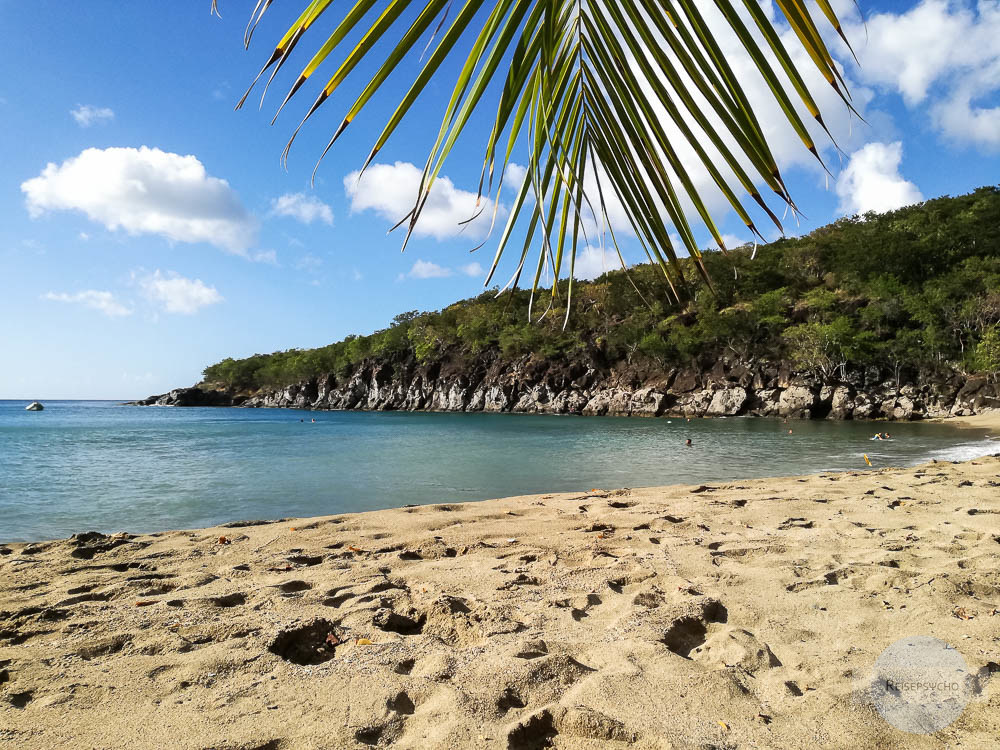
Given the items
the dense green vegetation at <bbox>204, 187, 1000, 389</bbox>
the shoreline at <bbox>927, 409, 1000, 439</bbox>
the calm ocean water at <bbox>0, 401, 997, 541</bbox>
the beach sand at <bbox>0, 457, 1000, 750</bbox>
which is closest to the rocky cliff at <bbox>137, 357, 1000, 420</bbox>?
the dense green vegetation at <bbox>204, 187, 1000, 389</bbox>

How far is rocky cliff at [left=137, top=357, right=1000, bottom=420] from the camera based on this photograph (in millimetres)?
34312

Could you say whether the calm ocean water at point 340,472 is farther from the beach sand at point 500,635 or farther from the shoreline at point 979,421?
the beach sand at point 500,635

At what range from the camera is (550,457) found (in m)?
16.2

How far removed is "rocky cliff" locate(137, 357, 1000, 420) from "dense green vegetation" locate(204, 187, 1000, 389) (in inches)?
57.6

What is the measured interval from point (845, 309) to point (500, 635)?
4735 centimetres

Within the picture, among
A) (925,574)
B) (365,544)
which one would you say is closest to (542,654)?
(925,574)

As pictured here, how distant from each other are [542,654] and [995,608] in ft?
7.50

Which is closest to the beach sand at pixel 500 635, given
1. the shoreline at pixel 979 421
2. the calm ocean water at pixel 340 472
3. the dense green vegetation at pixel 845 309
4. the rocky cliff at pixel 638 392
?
the calm ocean water at pixel 340 472

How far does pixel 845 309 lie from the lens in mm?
41094

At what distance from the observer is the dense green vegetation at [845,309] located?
35.4 meters

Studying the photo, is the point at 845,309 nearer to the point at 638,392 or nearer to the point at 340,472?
the point at 638,392

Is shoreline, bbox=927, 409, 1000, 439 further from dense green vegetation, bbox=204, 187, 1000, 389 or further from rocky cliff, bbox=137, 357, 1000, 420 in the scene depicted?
dense green vegetation, bbox=204, 187, 1000, 389

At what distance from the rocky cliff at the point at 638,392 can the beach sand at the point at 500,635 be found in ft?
120

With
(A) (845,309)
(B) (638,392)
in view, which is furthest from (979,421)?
(B) (638,392)
